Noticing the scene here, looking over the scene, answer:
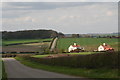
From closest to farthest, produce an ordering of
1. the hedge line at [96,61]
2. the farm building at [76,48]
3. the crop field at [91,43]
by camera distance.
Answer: the hedge line at [96,61] < the crop field at [91,43] < the farm building at [76,48]

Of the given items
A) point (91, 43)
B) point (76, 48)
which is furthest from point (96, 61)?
point (91, 43)

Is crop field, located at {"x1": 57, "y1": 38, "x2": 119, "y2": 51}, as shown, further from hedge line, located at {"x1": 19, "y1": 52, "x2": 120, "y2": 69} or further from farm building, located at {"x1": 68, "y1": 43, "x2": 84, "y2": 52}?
hedge line, located at {"x1": 19, "y1": 52, "x2": 120, "y2": 69}

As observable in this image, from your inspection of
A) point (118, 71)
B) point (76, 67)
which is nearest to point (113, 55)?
point (118, 71)

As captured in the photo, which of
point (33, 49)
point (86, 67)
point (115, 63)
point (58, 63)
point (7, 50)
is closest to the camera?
point (115, 63)

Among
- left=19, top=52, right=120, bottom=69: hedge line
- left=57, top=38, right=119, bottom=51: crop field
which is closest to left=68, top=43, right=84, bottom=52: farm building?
left=57, top=38, right=119, bottom=51: crop field

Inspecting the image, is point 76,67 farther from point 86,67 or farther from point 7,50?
point 7,50

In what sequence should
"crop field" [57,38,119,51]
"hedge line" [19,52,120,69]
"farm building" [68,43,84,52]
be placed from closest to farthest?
"hedge line" [19,52,120,69] < "crop field" [57,38,119,51] < "farm building" [68,43,84,52]

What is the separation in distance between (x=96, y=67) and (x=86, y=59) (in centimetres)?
324

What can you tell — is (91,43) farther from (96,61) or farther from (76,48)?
(96,61)

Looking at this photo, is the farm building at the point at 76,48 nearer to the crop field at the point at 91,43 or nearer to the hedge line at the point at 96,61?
the crop field at the point at 91,43

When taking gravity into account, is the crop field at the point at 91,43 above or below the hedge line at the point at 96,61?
above

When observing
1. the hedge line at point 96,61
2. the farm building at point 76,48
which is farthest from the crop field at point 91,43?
the hedge line at point 96,61

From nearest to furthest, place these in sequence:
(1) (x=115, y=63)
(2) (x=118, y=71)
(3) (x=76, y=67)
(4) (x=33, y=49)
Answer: (2) (x=118, y=71) → (1) (x=115, y=63) → (3) (x=76, y=67) → (4) (x=33, y=49)

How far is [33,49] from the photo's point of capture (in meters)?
114
